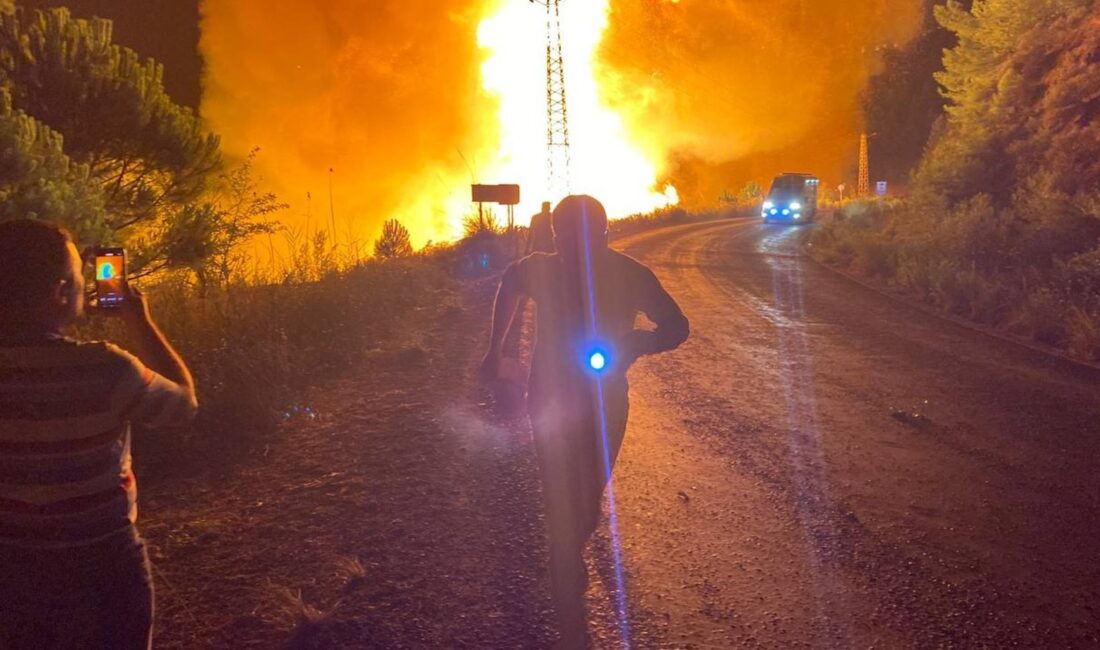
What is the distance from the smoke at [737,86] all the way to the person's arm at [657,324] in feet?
144

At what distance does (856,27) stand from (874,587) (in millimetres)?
78486

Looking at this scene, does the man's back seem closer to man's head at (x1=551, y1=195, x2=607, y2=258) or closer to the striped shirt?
man's head at (x1=551, y1=195, x2=607, y2=258)

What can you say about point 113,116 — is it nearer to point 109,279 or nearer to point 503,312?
point 503,312

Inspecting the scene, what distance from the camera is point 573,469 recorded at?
371cm

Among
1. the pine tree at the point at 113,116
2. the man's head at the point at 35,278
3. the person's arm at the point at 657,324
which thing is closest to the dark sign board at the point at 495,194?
the pine tree at the point at 113,116

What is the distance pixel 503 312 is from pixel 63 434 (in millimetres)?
1967

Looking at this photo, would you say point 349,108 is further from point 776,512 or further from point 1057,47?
point 776,512

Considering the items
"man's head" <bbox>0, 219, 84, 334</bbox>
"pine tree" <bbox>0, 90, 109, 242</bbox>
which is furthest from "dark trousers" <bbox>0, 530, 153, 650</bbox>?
"pine tree" <bbox>0, 90, 109, 242</bbox>

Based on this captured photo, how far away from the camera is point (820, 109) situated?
251ft

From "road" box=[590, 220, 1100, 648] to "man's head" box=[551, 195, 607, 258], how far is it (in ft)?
5.37

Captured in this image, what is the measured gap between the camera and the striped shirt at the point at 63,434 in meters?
1.67

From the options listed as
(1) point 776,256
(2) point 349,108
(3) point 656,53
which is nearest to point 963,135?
(1) point 776,256

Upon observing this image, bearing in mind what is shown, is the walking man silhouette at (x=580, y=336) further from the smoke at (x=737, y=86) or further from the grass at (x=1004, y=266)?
the smoke at (x=737, y=86)

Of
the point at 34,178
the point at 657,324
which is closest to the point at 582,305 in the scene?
the point at 657,324
